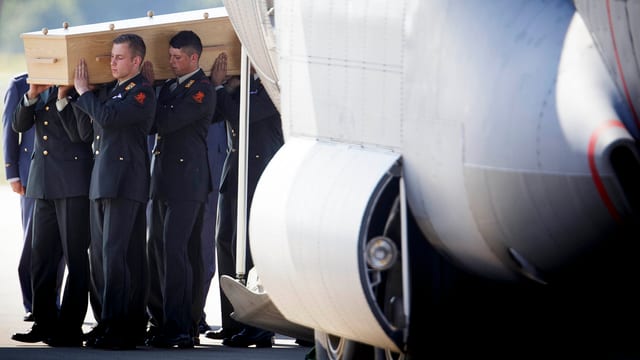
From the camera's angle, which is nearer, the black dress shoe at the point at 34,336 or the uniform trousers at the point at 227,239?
the black dress shoe at the point at 34,336

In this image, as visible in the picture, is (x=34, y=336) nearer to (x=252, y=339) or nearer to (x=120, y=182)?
(x=120, y=182)

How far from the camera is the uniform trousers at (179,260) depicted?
10.0 m

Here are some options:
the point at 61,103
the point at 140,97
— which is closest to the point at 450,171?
the point at 140,97

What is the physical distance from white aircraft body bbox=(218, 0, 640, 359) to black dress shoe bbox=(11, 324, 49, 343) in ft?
12.1

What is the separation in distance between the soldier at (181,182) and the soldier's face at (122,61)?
40cm

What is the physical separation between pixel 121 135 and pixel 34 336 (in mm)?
1512

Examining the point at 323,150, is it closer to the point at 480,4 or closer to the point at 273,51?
the point at 480,4

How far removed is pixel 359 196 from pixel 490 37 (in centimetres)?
83

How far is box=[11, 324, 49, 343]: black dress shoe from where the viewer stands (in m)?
10.1


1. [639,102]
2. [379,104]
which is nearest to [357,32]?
[379,104]

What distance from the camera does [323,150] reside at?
21.3ft

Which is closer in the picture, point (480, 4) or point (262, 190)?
point (480, 4)

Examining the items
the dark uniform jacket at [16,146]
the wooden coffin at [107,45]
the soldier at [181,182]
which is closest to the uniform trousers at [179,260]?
the soldier at [181,182]

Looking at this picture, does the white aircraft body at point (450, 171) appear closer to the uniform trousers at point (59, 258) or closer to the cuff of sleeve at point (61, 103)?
the cuff of sleeve at point (61, 103)
